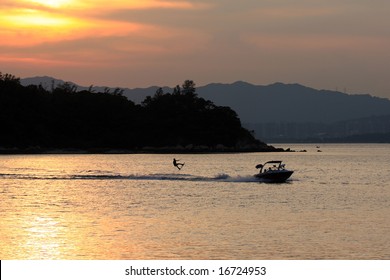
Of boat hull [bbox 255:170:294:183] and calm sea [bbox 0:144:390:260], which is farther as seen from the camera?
boat hull [bbox 255:170:294:183]

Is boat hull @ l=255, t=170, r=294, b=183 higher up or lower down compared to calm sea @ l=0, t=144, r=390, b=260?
higher up

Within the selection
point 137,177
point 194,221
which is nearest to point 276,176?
point 137,177

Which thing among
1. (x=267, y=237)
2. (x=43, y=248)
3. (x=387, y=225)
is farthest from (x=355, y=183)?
(x=43, y=248)

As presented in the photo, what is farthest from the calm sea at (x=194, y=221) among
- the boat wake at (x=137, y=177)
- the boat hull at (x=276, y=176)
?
the boat wake at (x=137, y=177)

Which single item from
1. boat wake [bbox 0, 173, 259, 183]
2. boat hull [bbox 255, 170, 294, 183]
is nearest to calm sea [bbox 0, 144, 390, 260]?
boat hull [bbox 255, 170, 294, 183]

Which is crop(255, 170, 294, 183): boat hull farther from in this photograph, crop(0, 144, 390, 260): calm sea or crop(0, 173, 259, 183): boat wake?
crop(0, 173, 259, 183): boat wake

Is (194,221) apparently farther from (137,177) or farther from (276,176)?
(137,177)

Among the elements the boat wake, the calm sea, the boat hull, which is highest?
the boat hull

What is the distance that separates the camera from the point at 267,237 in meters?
48.1

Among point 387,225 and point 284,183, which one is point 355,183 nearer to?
point 284,183

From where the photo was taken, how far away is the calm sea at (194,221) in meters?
43.2

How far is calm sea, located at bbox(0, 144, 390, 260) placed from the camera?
43.2 m

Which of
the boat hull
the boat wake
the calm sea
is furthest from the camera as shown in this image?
the boat wake
